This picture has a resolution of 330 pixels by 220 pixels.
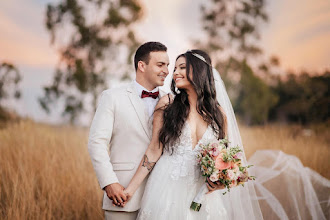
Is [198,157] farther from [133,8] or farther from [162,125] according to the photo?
[133,8]

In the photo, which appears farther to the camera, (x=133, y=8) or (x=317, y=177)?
(x=133, y=8)

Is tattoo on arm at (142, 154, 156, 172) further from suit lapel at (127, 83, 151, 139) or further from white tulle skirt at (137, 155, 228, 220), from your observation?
suit lapel at (127, 83, 151, 139)

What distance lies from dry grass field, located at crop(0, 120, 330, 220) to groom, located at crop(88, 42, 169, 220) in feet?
4.90

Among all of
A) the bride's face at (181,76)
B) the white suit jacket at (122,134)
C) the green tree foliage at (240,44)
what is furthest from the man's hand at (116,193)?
the green tree foliage at (240,44)

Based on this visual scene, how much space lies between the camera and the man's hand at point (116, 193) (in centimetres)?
296

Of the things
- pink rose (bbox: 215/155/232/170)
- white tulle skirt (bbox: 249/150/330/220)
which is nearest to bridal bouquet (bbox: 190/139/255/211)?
pink rose (bbox: 215/155/232/170)

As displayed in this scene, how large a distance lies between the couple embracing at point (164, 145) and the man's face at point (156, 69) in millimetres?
162

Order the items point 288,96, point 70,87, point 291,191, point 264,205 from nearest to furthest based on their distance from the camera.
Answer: point 264,205
point 291,191
point 70,87
point 288,96

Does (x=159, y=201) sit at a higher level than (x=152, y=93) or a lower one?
lower

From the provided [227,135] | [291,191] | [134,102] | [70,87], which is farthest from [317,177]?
[70,87]

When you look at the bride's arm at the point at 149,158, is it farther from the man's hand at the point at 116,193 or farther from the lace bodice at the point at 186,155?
the lace bodice at the point at 186,155

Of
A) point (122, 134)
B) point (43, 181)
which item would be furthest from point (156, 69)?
point (43, 181)

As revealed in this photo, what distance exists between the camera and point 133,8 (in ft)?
51.3

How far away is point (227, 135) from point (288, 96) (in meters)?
22.8
